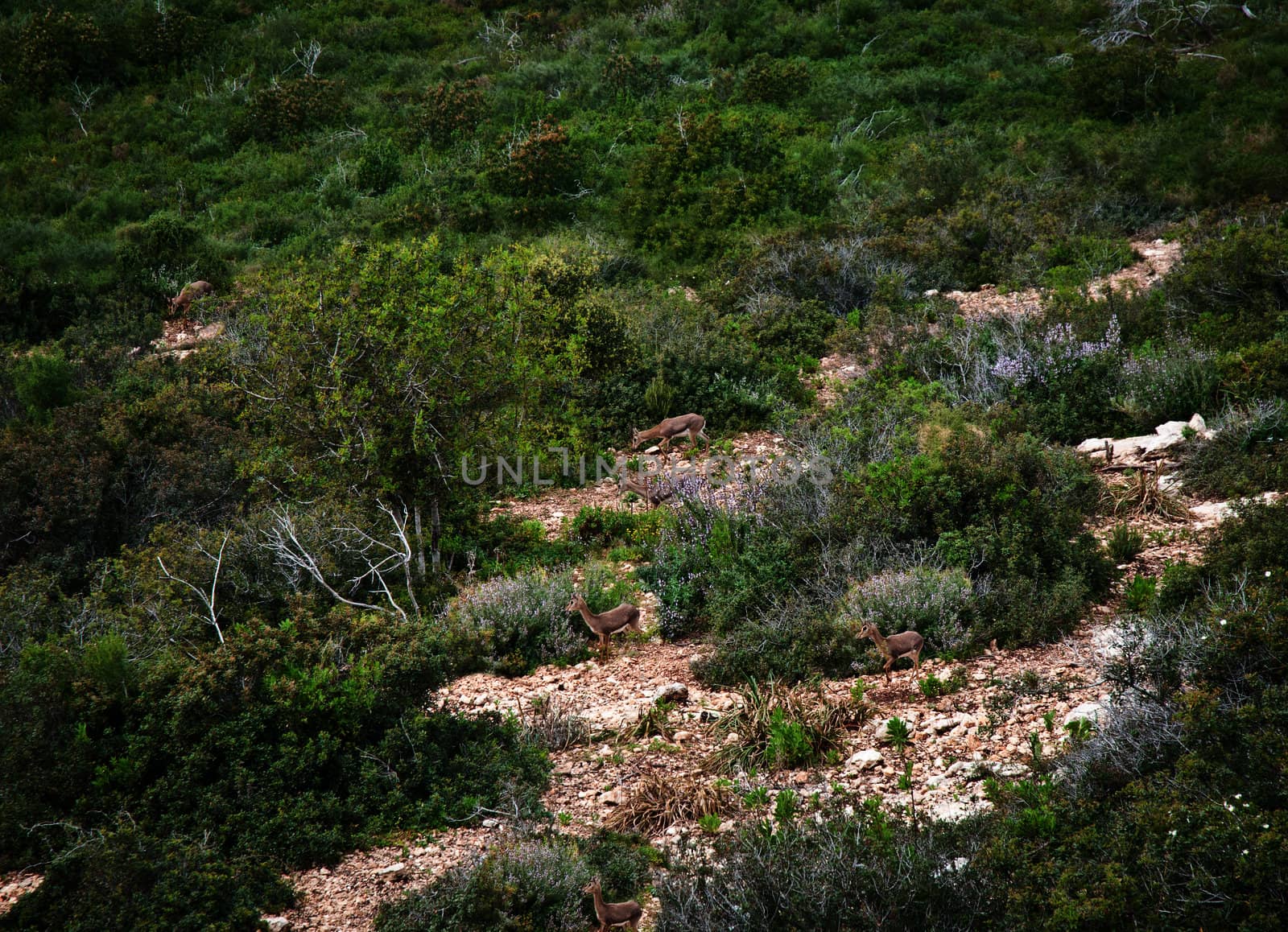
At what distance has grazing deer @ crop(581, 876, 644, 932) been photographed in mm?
4105

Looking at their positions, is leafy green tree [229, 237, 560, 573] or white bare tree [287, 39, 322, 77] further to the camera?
white bare tree [287, 39, 322, 77]

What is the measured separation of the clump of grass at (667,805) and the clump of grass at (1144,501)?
14.4ft

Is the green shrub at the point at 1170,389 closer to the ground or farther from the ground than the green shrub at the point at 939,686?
farther from the ground

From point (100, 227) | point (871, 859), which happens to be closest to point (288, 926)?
point (871, 859)

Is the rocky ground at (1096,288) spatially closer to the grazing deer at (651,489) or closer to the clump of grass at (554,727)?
the grazing deer at (651,489)

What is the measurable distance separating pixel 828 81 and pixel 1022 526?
15.9m

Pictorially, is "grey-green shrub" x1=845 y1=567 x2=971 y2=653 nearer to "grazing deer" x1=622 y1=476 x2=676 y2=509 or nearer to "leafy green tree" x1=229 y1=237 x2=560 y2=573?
"grazing deer" x1=622 y1=476 x2=676 y2=509

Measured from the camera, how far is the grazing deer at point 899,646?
6051mm

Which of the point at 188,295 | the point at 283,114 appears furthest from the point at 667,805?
the point at 283,114

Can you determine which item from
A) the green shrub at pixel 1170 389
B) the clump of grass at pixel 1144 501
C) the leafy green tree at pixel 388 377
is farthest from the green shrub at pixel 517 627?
the green shrub at pixel 1170 389

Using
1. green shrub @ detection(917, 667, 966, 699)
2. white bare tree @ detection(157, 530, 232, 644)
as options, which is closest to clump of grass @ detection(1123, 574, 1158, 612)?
green shrub @ detection(917, 667, 966, 699)

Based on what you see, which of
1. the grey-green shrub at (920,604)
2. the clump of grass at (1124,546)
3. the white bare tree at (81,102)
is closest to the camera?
the grey-green shrub at (920,604)

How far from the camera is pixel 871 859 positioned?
4.00m

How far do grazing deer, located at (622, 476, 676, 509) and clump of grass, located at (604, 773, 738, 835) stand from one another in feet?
13.8
